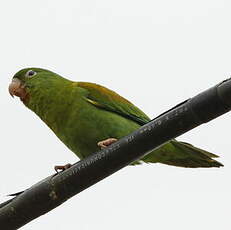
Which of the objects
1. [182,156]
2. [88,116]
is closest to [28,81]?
[88,116]

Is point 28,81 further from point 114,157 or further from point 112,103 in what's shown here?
point 114,157

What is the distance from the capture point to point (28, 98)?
21.9 feet

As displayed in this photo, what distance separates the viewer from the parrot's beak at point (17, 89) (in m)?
6.70

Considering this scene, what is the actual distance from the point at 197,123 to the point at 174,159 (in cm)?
319

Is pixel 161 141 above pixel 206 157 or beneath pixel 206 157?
above

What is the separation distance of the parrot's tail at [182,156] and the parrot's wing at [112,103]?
402mm

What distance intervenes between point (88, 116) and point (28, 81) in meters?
1.05

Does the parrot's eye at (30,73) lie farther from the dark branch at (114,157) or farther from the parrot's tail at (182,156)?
the dark branch at (114,157)

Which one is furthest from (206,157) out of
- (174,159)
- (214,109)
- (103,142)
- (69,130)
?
(214,109)

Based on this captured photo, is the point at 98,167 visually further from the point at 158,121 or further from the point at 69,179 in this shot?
the point at 158,121

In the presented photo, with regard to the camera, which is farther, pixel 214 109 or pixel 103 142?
pixel 103 142

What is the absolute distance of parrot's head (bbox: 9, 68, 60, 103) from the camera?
670cm

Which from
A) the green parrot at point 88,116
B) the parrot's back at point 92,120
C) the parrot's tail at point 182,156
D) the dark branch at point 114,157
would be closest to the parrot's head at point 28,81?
the green parrot at point 88,116

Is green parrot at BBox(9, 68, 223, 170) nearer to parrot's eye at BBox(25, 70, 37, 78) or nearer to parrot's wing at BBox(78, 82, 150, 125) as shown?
parrot's wing at BBox(78, 82, 150, 125)
